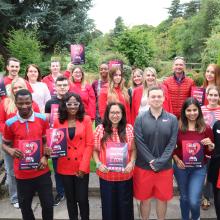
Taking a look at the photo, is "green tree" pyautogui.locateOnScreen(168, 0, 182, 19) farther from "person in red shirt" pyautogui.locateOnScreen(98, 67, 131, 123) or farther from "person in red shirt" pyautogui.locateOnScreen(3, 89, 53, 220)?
"person in red shirt" pyautogui.locateOnScreen(3, 89, 53, 220)

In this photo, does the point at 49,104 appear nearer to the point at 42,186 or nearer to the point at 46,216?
the point at 42,186

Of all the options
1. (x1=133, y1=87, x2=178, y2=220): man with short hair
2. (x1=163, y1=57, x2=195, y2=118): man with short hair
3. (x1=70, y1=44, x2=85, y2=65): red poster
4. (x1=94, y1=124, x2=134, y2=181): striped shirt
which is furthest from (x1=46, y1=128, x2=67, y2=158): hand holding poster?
(x1=70, y1=44, x2=85, y2=65): red poster

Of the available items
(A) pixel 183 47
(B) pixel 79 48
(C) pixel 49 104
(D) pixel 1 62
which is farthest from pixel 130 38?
(A) pixel 183 47

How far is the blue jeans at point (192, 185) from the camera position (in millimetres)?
4223

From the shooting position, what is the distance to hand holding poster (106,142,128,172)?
3904mm

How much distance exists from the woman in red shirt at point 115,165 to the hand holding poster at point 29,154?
75cm

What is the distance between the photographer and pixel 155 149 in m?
4.08

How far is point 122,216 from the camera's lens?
4184mm

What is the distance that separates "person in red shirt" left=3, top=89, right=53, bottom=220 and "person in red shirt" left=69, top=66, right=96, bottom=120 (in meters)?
1.98

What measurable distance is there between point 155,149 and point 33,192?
1666 millimetres

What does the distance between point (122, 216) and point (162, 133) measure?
1.20 metres

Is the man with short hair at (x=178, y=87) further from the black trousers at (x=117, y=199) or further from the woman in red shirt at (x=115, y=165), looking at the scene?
the black trousers at (x=117, y=199)

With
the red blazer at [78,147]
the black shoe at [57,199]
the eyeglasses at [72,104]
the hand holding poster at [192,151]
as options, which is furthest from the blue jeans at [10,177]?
the hand holding poster at [192,151]

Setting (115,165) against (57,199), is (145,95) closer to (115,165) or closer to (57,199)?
(115,165)
